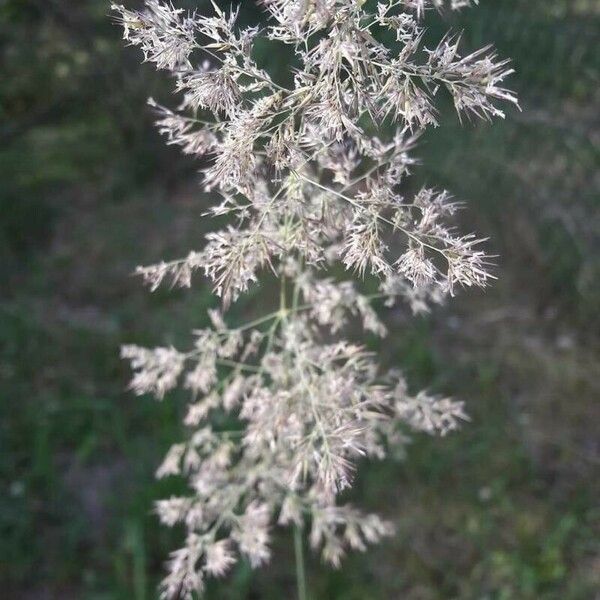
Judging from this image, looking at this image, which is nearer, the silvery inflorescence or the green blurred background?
the silvery inflorescence

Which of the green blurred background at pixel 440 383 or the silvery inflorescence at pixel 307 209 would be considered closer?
the silvery inflorescence at pixel 307 209

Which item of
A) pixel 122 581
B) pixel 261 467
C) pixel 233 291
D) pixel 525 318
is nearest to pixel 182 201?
pixel 525 318

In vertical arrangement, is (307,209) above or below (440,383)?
below

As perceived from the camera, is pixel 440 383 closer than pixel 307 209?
No
